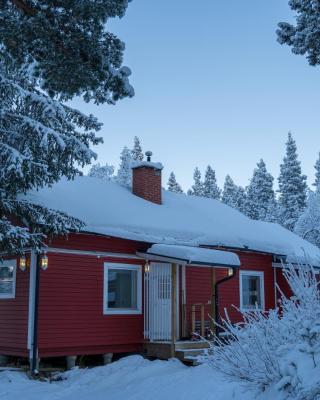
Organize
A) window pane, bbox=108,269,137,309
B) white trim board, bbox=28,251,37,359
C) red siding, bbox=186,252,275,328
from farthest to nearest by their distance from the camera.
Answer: red siding, bbox=186,252,275,328, window pane, bbox=108,269,137,309, white trim board, bbox=28,251,37,359

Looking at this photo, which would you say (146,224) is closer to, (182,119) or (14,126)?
(14,126)

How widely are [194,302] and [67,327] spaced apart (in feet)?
13.3

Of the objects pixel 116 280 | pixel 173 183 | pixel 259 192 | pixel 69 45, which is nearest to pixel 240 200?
pixel 259 192

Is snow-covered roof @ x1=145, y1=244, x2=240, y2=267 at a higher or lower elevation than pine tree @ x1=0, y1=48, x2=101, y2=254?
lower

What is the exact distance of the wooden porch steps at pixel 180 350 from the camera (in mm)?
12594

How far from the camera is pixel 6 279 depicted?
1347 cm

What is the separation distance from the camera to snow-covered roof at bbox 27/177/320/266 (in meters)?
13.7

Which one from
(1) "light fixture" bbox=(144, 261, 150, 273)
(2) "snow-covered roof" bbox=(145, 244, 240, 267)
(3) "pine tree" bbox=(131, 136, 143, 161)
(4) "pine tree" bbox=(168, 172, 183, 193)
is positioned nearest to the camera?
(2) "snow-covered roof" bbox=(145, 244, 240, 267)

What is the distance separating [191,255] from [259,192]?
38904 mm

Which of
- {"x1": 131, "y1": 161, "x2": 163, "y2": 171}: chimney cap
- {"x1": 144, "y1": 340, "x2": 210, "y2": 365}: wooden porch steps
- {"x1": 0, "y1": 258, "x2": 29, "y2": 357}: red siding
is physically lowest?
{"x1": 144, "y1": 340, "x2": 210, "y2": 365}: wooden porch steps

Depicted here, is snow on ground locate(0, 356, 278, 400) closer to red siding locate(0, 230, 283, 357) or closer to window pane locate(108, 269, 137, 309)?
red siding locate(0, 230, 283, 357)

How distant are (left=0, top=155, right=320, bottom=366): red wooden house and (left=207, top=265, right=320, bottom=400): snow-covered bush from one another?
261 inches

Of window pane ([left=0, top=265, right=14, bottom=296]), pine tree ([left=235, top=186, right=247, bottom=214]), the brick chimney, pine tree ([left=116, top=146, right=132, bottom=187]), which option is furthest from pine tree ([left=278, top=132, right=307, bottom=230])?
window pane ([left=0, top=265, right=14, bottom=296])

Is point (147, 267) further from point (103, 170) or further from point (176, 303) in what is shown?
point (103, 170)
